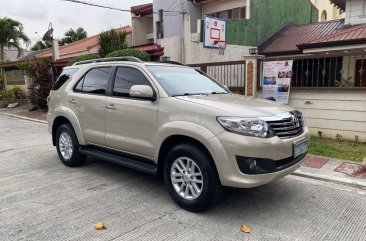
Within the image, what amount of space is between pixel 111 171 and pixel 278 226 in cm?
306

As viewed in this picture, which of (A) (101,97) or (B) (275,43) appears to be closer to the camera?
(A) (101,97)

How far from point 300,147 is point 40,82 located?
1442 cm

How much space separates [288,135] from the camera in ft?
12.5

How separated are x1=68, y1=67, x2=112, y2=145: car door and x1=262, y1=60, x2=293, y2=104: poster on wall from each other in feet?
15.4

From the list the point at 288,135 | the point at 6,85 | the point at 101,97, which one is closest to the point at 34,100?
the point at 6,85

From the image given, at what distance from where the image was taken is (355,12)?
13695 millimetres

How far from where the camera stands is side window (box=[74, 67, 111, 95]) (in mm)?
5129

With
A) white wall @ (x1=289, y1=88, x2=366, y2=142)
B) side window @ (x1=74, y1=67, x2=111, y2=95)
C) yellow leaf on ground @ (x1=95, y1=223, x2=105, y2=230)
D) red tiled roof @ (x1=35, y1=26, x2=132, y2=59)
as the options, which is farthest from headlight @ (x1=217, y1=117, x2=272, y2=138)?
red tiled roof @ (x1=35, y1=26, x2=132, y2=59)

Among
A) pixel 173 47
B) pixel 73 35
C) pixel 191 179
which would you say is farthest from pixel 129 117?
pixel 73 35

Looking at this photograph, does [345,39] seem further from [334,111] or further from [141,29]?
[141,29]

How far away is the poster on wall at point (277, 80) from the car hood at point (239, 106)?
13.7 ft

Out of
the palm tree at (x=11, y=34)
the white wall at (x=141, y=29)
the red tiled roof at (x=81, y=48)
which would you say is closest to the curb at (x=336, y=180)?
the white wall at (x=141, y=29)

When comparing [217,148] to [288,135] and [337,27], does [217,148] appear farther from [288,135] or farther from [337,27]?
[337,27]

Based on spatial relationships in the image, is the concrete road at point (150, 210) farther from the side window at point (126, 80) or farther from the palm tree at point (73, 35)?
the palm tree at point (73, 35)
